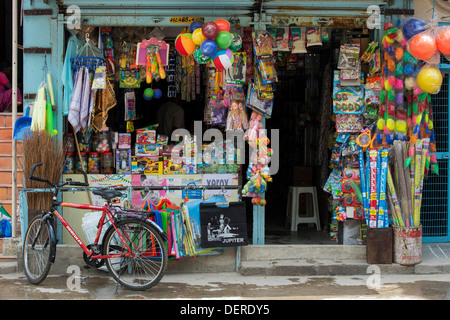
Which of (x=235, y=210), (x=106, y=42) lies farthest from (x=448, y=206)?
(x=106, y=42)

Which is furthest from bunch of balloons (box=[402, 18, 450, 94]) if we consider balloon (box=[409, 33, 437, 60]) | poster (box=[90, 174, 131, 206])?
poster (box=[90, 174, 131, 206])

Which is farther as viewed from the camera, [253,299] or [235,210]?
[235,210]

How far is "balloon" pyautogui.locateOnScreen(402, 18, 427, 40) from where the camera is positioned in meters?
6.94

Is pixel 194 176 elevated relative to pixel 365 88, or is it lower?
lower

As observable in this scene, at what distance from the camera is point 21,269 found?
7.10 m

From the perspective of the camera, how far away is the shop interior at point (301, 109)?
802 cm

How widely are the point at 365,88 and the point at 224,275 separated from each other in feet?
10.0

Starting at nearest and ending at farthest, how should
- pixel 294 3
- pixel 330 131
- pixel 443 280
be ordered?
pixel 443 280, pixel 294 3, pixel 330 131

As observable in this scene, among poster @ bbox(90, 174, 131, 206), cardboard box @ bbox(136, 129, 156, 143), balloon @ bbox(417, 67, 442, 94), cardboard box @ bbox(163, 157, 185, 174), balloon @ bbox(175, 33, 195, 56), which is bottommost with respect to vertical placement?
poster @ bbox(90, 174, 131, 206)

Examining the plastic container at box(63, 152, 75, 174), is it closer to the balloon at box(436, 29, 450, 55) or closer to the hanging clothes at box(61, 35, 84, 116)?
the hanging clothes at box(61, 35, 84, 116)

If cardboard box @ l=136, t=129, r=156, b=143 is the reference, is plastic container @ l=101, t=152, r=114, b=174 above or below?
below

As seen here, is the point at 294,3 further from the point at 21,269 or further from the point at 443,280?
the point at 21,269

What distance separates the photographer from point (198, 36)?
6.90m

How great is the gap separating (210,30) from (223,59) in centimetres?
39
